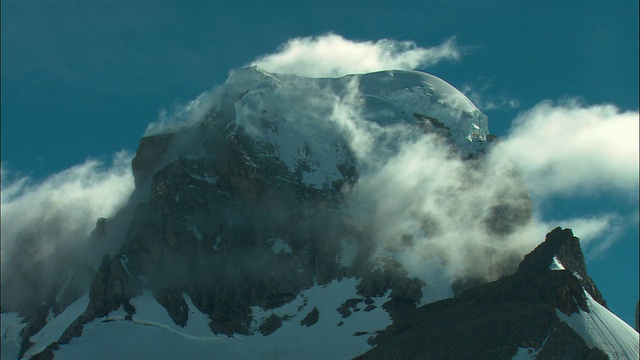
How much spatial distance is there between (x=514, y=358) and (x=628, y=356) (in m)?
21.8

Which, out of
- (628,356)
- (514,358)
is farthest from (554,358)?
(628,356)

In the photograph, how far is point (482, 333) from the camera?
193 meters

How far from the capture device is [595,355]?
A: 190750mm

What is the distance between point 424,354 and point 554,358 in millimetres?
18177

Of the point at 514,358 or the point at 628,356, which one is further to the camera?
the point at 628,356

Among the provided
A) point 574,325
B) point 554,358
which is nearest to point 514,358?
point 554,358

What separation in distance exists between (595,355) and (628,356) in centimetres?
996

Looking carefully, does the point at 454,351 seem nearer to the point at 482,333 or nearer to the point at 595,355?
the point at 482,333

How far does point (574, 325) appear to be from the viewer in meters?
199

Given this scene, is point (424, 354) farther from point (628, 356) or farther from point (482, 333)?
point (628, 356)

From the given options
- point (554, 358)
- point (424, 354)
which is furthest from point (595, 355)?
point (424, 354)

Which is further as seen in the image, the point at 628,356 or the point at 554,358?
the point at 628,356

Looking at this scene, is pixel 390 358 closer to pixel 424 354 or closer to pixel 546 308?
pixel 424 354

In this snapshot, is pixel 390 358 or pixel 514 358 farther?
pixel 390 358
